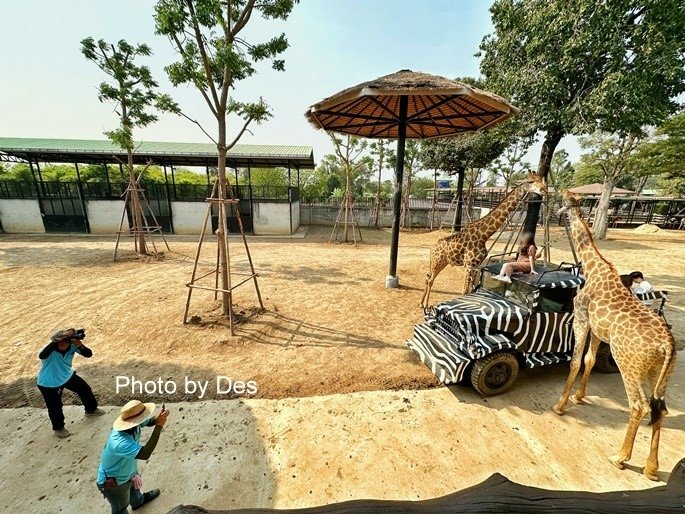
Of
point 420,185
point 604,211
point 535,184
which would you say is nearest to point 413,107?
point 535,184

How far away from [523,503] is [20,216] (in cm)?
2419

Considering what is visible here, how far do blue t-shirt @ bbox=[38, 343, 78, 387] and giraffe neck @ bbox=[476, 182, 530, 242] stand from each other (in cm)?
774

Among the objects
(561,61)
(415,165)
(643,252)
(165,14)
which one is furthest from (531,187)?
(415,165)

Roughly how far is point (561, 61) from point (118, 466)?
471 inches

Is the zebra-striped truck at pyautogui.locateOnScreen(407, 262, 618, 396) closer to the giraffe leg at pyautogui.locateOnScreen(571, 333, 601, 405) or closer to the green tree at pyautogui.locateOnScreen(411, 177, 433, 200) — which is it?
the giraffe leg at pyautogui.locateOnScreen(571, 333, 601, 405)

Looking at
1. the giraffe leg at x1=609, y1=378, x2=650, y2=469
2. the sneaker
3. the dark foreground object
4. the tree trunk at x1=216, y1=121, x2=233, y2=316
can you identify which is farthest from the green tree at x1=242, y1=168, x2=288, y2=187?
the dark foreground object

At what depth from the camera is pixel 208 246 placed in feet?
47.8

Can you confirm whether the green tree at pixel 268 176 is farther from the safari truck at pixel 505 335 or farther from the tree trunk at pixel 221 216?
the safari truck at pixel 505 335

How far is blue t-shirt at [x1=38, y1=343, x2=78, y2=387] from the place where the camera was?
3555 millimetres

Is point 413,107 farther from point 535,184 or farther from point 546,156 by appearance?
point 546,156

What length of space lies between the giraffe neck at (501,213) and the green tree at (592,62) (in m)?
3.61

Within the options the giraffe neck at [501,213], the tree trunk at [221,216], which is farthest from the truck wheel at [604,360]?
the tree trunk at [221,216]

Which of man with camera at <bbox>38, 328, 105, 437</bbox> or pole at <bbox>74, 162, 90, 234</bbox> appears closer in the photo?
man with camera at <bbox>38, 328, 105, 437</bbox>

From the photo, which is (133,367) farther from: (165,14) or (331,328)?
(165,14)
